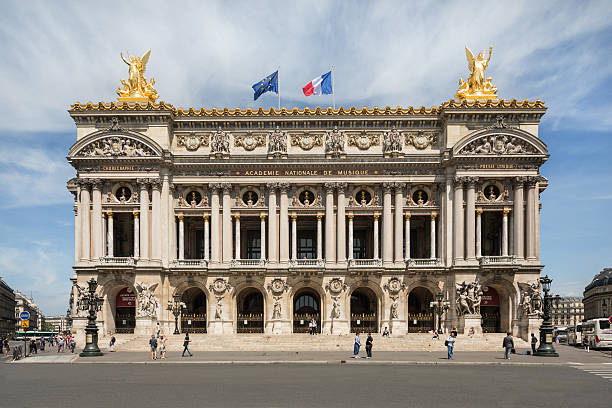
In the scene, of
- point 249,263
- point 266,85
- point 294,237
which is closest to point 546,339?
→ point 294,237

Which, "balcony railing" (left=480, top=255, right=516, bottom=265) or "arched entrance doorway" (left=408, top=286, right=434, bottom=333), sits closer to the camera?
"balcony railing" (left=480, top=255, right=516, bottom=265)

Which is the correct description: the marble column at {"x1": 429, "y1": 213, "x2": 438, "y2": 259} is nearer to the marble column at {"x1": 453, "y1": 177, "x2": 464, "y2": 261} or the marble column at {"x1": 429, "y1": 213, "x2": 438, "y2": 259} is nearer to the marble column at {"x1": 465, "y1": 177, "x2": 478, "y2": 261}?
the marble column at {"x1": 453, "y1": 177, "x2": 464, "y2": 261}

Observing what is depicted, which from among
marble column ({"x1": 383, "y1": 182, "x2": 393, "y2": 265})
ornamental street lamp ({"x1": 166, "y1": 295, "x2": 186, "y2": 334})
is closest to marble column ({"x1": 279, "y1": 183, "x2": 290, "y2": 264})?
marble column ({"x1": 383, "y1": 182, "x2": 393, "y2": 265})

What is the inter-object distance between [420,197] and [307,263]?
13.8 metres

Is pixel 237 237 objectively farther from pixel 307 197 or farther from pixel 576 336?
pixel 576 336

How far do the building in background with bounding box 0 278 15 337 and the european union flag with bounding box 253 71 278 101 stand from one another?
119 meters

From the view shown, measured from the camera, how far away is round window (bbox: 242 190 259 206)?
2517 inches

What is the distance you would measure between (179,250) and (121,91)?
59.5 ft

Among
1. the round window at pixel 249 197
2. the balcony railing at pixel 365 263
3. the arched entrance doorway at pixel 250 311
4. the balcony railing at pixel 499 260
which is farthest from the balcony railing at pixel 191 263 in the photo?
the balcony railing at pixel 499 260

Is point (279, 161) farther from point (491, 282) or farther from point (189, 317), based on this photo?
point (491, 282)

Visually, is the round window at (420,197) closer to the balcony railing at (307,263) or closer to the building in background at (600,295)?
the balcony railing at (307,263)

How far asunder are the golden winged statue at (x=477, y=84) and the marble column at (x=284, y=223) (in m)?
21.0

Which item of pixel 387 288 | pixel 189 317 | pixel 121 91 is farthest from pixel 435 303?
pixel 121 91

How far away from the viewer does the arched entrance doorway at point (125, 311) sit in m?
61.8
